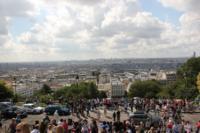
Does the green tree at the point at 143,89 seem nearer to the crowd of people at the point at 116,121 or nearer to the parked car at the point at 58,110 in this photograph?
the crowd of people at the point at 116,121

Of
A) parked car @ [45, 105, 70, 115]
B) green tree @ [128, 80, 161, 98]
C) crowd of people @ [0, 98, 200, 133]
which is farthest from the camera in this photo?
green tree @ [128, 80, 161, 98]

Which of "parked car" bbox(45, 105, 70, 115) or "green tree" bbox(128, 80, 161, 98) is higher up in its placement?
"parked car" bbox(45, 105, 70, 115)

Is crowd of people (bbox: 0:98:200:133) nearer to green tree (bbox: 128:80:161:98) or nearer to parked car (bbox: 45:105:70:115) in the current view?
parked car (bbox: 45:105:70:115)

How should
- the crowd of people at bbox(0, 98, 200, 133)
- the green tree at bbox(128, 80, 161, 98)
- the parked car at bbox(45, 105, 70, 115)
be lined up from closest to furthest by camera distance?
the crowd of people at bbox(0, 98, 200, 133) < the parked car at bbox(45, 105, 70, 115) < the green tree at bbox(128, 80, 161, 98)

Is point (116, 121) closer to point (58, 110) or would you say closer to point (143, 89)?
point (58, 110)

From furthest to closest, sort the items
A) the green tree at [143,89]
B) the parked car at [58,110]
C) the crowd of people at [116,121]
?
the green tree at [143,89]
the parked car at [58,110]
the crowd of people at [116,121]

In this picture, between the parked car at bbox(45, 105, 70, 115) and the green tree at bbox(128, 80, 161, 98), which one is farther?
the green tree at bbox(128, 80, 161, 98)

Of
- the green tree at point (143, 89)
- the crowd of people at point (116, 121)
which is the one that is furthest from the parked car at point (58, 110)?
the green tree at point (143, 89)

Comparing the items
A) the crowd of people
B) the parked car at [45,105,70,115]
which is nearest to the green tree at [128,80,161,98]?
the crowd of people

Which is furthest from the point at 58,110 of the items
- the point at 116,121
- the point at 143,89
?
the point at 143,89
